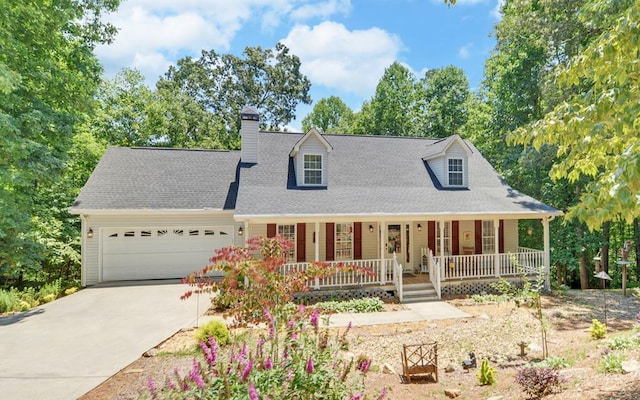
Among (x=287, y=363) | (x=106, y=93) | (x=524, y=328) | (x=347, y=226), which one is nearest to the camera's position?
(x=287, y=363)

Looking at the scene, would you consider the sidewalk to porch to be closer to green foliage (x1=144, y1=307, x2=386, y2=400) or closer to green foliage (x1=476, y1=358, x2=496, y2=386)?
green foliage (x1=476, y1=358, x2=496, y2=386)

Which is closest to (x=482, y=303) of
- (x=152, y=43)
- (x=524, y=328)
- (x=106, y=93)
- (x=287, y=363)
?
(x=524, y=328)

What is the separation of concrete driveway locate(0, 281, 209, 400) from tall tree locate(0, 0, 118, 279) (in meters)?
2.68

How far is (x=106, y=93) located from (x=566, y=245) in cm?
3025

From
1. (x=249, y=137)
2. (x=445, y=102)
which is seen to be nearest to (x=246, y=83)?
(x=445, y=102)

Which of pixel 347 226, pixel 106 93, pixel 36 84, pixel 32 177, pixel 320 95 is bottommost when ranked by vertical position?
pixel 347 226

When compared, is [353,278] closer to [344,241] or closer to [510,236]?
[344,241]

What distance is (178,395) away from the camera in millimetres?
2990

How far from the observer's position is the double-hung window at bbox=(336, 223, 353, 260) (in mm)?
13773

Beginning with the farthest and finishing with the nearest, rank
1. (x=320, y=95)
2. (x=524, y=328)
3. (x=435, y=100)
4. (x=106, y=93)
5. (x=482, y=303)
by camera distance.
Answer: (x=320, y=95) → (x=435, y=100) → (x=106, y=93) → (x=482, y=303) → (x=524, y=328)

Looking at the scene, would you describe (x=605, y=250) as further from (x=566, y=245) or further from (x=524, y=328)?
(x=524, y=328)

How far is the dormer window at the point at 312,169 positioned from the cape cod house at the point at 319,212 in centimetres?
5

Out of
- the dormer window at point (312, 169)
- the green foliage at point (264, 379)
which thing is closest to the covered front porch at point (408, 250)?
the dormer window at point (312, 169)

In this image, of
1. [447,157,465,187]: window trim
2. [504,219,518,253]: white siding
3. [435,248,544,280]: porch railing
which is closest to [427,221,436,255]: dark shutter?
[435,248,544,280]: porch railing
